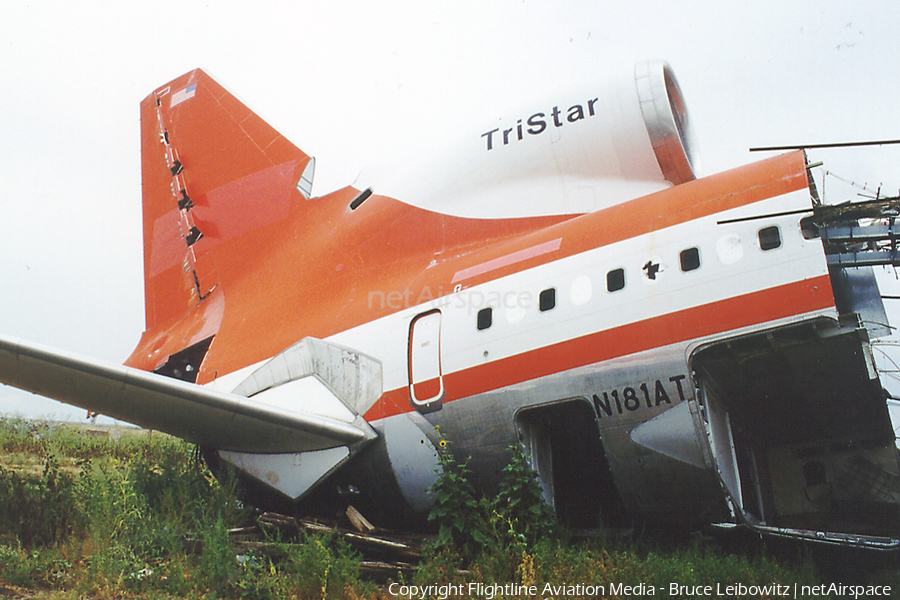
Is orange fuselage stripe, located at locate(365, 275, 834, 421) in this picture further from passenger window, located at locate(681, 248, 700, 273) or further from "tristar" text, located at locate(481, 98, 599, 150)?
"tristar" text, located at locate(481, 98, 599, 150)

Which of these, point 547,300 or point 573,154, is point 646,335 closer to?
point 547,300

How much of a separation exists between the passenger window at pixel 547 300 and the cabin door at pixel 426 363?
4.26ft

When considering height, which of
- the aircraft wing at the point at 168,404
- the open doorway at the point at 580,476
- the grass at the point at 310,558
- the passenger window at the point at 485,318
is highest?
the passenger window at the point at 485,318

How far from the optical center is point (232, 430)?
780 centimetres

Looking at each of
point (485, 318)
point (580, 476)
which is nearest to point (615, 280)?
point (485, 318)

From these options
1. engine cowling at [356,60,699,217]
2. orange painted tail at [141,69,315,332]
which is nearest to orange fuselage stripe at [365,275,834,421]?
engine cowling at [356,60,699,217]

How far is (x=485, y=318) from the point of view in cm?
731

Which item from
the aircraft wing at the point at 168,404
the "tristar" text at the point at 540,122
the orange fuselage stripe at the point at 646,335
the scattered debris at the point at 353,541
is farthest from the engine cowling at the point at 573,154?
the scattered debris at the point at 353,541

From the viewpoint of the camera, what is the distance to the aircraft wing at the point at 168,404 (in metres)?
6.77

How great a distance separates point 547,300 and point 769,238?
6.86 feet

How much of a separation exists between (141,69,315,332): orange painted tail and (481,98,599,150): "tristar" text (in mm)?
3345

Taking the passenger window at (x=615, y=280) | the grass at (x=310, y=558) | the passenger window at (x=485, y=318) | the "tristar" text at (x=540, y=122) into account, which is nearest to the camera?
the grass at (x=310, y=558)

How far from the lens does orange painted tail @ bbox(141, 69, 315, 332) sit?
36.1 ft

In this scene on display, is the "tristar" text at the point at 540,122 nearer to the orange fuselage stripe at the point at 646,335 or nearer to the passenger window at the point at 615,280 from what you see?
the passenger window at the point at 615,280
